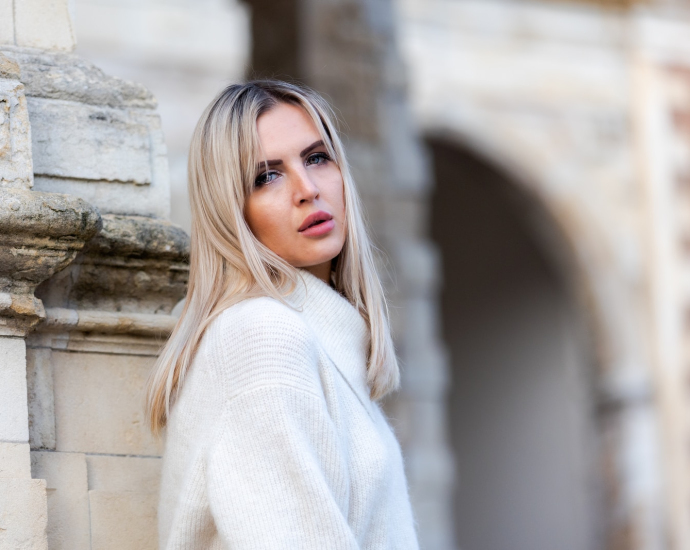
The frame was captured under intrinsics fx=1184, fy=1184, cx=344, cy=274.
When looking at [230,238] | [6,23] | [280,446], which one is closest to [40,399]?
[230,238]

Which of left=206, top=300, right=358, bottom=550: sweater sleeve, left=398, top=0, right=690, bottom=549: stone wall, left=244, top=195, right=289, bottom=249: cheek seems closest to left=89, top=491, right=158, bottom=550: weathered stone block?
left=206, top=300, right=358, bottom=550: sweater sleeve

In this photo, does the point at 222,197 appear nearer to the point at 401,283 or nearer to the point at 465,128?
the point at 401,283

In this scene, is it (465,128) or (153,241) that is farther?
(465,128)

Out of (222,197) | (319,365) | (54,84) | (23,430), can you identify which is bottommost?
(23,430)

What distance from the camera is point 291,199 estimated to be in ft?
6.16

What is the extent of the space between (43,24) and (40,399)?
663 mm

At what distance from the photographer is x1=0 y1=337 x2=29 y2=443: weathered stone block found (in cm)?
180

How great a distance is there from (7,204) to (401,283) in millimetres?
4386

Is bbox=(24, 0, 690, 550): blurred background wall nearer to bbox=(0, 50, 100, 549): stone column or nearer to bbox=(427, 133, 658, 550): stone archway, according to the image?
bbox=(427, 133, 658, 550): stone archway

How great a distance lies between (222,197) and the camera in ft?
6.07

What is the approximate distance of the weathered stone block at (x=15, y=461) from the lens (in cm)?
178

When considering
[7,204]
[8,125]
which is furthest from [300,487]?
[8,125]

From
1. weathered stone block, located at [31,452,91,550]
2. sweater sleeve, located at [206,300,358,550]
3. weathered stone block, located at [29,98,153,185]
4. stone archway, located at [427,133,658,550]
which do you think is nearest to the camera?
sweater sleeve, located at [206,300,358,550]

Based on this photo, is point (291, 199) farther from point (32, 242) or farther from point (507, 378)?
point (507, 378)
